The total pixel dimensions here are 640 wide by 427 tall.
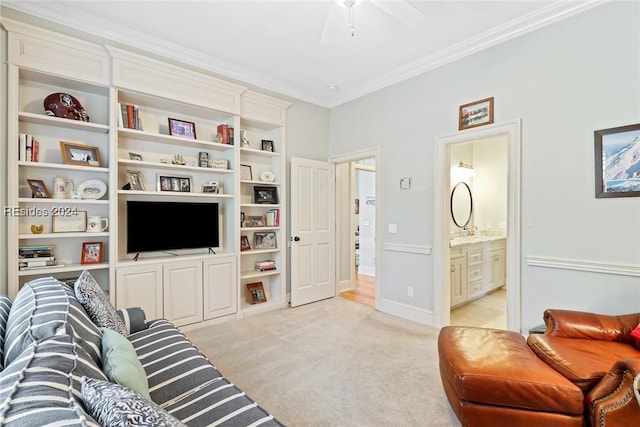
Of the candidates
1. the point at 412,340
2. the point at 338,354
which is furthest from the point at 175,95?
the point at 412,340

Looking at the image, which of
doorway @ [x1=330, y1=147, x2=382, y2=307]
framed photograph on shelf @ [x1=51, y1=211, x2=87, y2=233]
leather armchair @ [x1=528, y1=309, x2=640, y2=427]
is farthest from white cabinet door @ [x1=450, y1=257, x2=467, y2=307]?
framed photograph on shelf @ [x1=51, y1=211, x2=87, y2=233]

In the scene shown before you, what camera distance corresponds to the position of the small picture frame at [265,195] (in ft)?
13.4

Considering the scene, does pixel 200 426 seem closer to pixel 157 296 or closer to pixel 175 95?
pixel 157 296

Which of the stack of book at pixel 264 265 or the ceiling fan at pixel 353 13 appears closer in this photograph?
the ceiling fan at pixel 353 13

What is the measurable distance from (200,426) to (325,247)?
11.4 feet

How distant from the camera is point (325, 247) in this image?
461 cm

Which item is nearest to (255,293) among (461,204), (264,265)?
(264,265)

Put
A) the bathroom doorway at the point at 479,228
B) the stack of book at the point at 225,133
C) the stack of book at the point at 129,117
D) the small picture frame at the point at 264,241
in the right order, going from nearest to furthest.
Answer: the stack of book at the point at 129,117, the stack of book at the point at 225,133, the bathroom doorway at the point at 479,228, the small picture frame at the point at 264,241

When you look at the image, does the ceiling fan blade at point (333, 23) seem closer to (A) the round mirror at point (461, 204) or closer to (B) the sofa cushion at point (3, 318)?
(B) the sofa cushion at point (3, 318)

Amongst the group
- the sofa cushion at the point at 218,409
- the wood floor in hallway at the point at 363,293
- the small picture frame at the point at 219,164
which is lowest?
the wood floor in hallway at the point at 363,293

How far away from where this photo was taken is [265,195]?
4.14 metres

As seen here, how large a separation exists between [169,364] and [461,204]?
4841mm

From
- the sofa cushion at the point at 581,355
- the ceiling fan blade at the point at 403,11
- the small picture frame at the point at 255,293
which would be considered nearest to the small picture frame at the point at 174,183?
the small picture frame at the point at 255,293

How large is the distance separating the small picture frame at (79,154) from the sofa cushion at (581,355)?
381 centimetres
